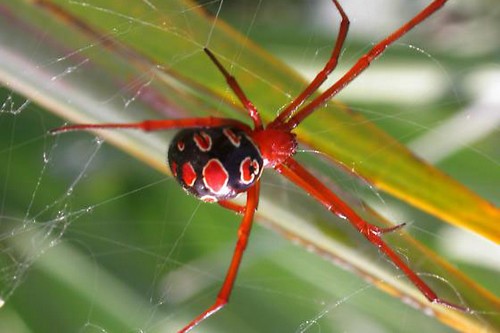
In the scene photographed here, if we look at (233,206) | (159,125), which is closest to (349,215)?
(233,206)

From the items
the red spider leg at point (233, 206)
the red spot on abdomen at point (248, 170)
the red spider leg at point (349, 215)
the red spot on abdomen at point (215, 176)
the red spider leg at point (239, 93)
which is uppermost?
the red spider leg at point (239, 93)

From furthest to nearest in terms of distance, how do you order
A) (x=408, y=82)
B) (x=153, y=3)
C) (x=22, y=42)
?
(x=408, y=82)
(x=153, y=3)
(x=22, y=42)

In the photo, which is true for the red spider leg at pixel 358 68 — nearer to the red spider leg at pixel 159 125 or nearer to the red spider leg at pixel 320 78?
the red spider leg at pixel 320 78

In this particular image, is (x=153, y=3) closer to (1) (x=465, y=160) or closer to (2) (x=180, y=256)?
(2) (x=180, y=256)

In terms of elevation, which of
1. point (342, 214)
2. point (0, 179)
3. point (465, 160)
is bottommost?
point (0, 179)

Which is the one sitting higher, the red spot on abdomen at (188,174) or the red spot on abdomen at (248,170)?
the red spot on abdomen at (248,170)

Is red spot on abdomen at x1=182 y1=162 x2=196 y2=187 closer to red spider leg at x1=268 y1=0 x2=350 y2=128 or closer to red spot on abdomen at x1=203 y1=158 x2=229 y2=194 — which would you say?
red spot on abdomen at x1=203 y1=158 x2=229 y2=194

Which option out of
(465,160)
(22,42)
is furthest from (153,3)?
(465,160)

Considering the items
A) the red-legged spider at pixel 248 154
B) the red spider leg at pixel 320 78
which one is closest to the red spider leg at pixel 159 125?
the red-legged spider at pixel 248 154
